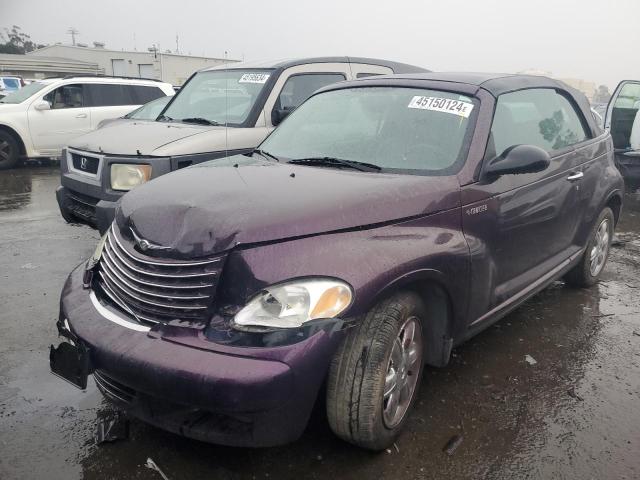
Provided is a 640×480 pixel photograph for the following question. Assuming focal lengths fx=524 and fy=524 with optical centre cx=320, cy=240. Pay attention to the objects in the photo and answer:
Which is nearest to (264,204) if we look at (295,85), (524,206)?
(524,206)

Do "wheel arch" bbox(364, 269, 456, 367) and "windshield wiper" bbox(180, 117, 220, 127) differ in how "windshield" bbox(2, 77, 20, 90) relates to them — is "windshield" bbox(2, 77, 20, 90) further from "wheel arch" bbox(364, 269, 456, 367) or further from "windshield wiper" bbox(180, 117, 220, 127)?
"wheel arch" bbox(364, 269, 456, 367)

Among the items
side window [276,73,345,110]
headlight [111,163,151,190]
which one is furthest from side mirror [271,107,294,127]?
headlight [111,163,151,190]

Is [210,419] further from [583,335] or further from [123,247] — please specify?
[583,335]

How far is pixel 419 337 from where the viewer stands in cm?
260

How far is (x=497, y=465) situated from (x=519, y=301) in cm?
123

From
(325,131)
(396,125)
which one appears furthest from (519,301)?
(325,131)

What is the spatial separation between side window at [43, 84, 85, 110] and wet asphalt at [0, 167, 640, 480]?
25.3 feet

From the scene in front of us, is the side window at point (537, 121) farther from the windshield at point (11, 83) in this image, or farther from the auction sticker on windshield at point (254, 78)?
the windshield at point (11, 83)

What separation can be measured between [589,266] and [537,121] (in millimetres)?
1524

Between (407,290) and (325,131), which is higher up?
(325,131)

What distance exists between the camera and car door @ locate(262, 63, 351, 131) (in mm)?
5418

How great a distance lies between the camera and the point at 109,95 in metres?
11.1

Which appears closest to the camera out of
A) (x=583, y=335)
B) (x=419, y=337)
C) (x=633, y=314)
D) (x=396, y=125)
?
(x=419, y=337)

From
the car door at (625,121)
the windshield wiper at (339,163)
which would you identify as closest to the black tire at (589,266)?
the windshield wiper at (339,163)
